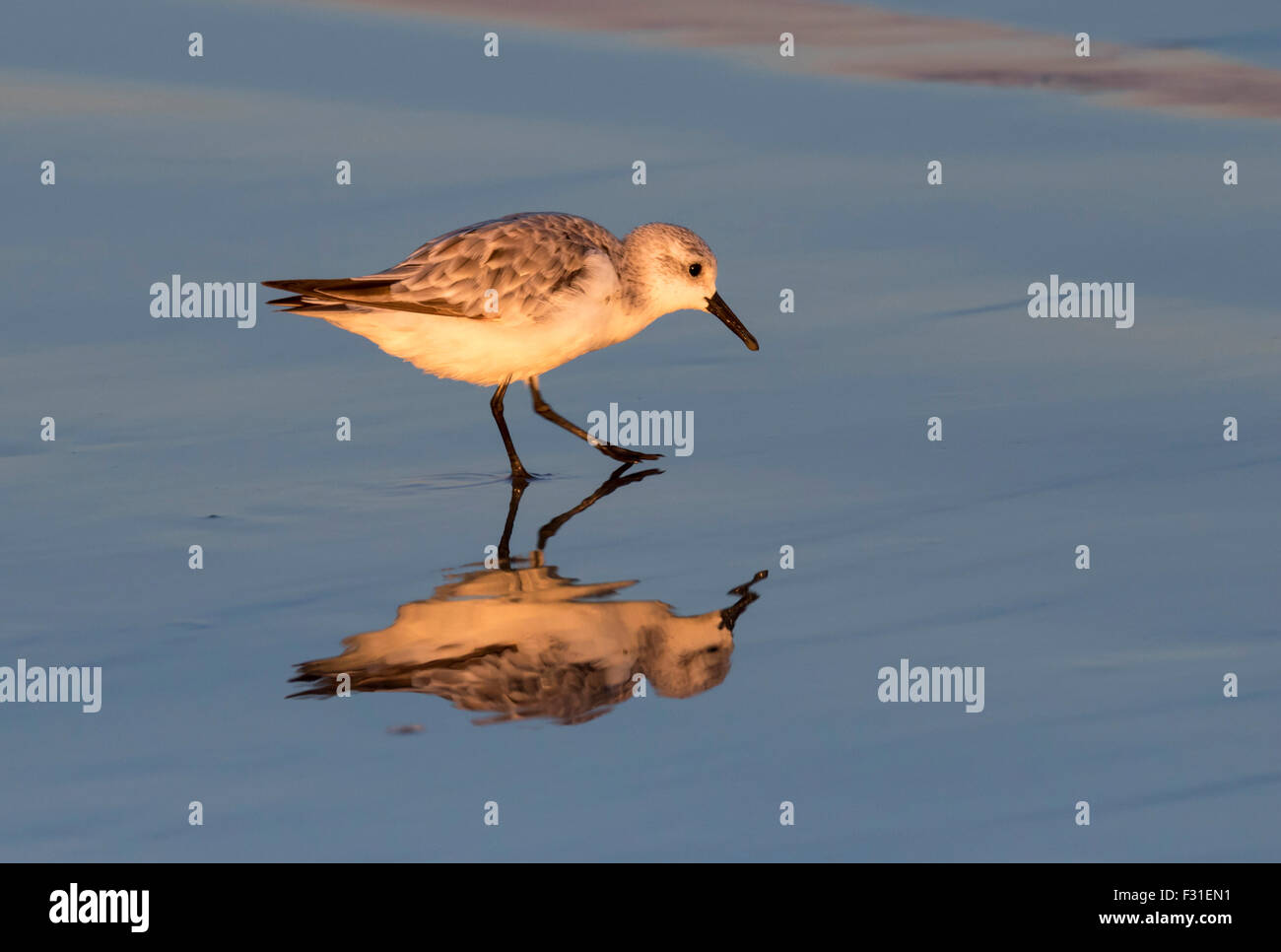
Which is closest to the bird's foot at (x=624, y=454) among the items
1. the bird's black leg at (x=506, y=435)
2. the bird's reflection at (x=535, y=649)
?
the bird's black leg at (x=506, y=435)

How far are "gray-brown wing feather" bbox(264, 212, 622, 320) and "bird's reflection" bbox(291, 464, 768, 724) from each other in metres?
1.86

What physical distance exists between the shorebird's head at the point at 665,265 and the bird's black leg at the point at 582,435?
2.24 ft

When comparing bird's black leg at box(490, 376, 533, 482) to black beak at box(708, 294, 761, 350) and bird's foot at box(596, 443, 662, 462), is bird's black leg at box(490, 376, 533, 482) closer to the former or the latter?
bird's foot at box(596, 443, 662, 462)

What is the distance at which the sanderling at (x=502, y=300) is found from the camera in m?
8.58

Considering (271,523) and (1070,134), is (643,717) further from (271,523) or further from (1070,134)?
(1070,134)

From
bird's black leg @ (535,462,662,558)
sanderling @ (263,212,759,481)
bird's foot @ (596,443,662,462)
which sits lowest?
bird's black leg @ (535,462,662,558)

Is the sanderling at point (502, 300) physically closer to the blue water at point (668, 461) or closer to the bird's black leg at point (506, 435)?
the bird's black leg at point (506, 435)

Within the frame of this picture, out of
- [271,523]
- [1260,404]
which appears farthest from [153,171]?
[1260,404]

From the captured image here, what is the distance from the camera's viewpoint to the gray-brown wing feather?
8523 millimetres

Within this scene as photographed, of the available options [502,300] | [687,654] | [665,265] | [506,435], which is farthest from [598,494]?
[687,654]

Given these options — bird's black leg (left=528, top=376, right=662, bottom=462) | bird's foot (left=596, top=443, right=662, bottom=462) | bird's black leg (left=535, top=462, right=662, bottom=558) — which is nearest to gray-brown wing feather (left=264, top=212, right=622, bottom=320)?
bird's black leg (left=528, top=376, right=662, bottom=462)

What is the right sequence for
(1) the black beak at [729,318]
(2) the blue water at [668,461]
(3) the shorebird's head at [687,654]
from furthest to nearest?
(1) the black beak at [729,318]
(3) the shorebird's head at [687,654]
(2) the blue water at [668,461]

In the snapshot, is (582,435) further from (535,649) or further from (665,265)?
(535,649)

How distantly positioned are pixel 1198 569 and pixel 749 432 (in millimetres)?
2435
